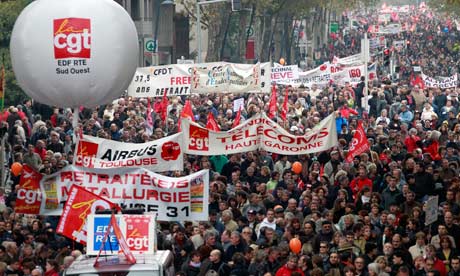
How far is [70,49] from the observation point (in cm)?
2091

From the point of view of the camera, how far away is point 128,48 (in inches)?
860

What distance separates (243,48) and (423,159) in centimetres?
5119

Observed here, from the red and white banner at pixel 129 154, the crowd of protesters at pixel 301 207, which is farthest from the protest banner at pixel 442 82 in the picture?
the red and white banner at pixel 129 154

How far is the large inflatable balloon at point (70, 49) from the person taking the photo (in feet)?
68.7

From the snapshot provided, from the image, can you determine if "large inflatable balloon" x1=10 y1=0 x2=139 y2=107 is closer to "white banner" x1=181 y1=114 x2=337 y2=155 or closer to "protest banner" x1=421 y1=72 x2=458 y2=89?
"white banner" x1=181 y1=114 x2=337 y2=155

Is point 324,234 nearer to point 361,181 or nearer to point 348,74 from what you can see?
point 361,181

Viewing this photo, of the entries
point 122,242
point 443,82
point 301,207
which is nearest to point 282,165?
point 301,207

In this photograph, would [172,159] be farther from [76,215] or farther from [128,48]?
[76,215]

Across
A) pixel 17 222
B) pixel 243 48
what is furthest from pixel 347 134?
pixel 243 48

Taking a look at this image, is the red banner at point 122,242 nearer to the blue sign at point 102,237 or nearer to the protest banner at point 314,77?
the blue sign at point 102,237

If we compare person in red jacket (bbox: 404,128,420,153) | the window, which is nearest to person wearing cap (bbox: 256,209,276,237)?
person in red jacket (bbox: 404,128,420,153)

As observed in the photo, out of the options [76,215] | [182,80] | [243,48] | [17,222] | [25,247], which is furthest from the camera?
[243,48]

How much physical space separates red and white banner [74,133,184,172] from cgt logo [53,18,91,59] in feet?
3.93

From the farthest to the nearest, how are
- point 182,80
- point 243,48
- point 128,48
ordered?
point 243,48
point 182,80
point 128,48
